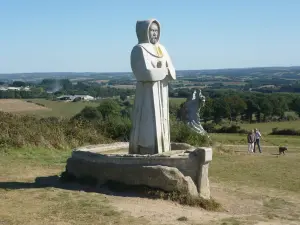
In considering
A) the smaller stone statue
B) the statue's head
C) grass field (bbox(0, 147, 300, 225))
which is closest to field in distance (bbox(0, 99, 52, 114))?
the smaller stone statue

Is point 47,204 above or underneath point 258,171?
above

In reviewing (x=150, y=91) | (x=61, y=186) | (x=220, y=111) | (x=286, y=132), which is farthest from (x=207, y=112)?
(x=61, y=186)

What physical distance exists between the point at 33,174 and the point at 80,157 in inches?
121

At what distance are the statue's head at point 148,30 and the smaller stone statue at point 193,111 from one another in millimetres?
19060

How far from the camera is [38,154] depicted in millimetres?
20906

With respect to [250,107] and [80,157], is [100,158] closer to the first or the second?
[80,157]

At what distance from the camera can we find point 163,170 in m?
12.2

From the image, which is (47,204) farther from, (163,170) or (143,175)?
(163,170)

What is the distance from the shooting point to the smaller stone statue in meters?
33.1

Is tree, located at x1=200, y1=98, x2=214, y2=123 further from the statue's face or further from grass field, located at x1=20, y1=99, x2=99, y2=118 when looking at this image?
the statue's face

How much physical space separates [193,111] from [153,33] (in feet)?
66.1

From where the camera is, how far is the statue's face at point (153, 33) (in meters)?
13.8

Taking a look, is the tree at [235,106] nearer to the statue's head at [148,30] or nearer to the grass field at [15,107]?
the grass field at [15,107]

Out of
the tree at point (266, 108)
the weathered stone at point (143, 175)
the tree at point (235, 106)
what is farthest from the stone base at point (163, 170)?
the tree at point (266, 108)
